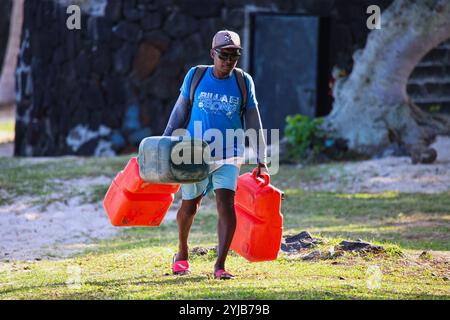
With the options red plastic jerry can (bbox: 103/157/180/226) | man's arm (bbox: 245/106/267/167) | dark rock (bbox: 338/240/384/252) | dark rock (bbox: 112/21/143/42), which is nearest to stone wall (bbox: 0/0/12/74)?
dark rock (bbox: 112/21/143/42)

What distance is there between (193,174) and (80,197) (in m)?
7.03

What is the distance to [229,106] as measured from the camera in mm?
7637

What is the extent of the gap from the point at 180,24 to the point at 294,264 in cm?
1077

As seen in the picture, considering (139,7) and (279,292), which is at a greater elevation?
(139,7)

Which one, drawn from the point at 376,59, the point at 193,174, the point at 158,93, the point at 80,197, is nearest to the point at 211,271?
the point at 193,174

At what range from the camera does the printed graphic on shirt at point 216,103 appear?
25.0 feet

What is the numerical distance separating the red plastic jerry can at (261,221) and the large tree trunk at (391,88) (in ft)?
26.8

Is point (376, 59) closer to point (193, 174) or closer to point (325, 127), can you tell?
point (325, 127)

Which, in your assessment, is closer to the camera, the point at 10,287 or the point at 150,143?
the point at 150,143

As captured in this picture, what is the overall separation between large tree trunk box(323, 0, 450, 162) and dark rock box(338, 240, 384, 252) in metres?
6.61

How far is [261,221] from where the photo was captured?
303 inches

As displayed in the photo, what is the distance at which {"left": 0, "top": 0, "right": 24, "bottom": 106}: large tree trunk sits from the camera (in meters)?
30.1

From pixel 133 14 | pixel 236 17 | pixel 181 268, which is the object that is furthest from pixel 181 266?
pixel 133 14

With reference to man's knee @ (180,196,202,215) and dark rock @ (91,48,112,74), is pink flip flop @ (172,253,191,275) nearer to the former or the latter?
man's knee @ (180,196,202,215)
